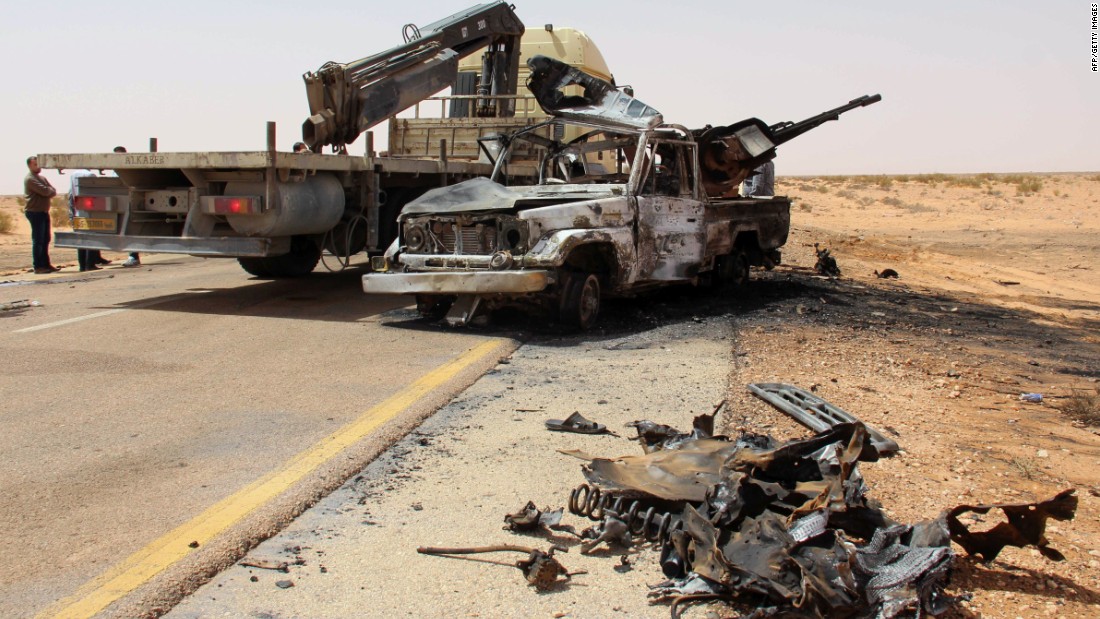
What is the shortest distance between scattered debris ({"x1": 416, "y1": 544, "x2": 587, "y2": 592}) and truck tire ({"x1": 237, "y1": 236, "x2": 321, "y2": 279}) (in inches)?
347

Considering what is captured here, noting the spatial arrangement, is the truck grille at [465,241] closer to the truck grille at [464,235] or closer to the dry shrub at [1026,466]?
the truck grille at [464,235]

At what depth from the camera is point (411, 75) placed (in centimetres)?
1271

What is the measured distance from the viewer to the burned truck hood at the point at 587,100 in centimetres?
988

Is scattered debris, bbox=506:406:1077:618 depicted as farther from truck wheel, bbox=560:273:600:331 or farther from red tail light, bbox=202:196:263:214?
red tail light, bbox=202:196:263:214

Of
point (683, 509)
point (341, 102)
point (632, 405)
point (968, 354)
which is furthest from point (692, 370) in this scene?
point (341, 102)

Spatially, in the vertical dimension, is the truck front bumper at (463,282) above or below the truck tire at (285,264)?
above

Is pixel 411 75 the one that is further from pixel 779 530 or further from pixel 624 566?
pixel 779 530

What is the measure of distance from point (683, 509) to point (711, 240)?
23.3 feet

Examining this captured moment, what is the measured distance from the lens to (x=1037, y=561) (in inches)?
142

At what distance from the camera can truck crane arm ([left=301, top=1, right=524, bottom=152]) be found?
→ 11508 millimetres

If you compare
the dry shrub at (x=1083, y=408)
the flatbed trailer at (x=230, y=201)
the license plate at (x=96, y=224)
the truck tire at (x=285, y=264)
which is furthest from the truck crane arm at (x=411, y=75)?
the dry shrub at (x=1083, y=408)

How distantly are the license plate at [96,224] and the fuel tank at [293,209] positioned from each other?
4.74 ft

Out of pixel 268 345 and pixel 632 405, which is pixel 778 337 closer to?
pixel 632 405

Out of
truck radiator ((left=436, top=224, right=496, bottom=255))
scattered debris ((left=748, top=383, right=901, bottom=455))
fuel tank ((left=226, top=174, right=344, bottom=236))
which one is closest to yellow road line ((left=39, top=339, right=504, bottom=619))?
scattered debris ((left=748, top=383, right=901, bottom=455))
